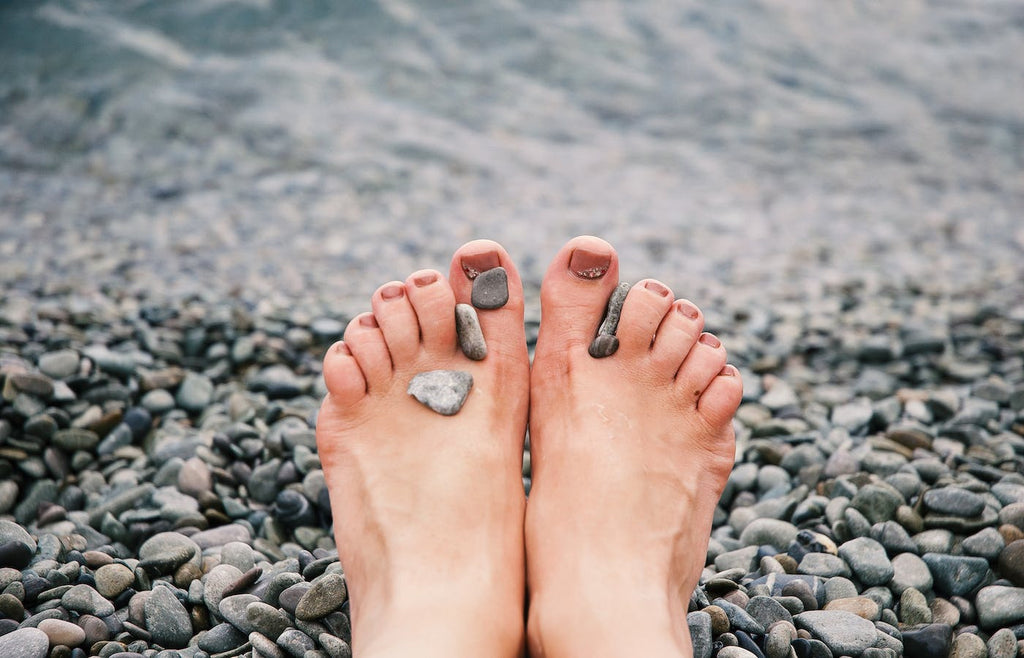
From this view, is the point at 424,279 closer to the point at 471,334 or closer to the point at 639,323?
the point at 471,334

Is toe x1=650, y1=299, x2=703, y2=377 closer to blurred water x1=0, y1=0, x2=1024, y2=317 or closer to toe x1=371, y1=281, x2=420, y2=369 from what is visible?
toe x1=371, y1=281, x2=420, y2=369

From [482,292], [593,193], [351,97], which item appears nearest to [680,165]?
[593,193]

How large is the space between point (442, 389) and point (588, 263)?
50 cm

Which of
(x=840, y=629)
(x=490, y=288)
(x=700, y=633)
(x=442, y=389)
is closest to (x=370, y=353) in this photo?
(x=442, y=389)

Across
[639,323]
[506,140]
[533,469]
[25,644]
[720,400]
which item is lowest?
[506,140]

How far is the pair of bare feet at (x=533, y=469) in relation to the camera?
1581mm

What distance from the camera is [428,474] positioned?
1.86 metres

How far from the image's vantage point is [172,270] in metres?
4.12

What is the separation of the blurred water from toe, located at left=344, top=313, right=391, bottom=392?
1594 mm

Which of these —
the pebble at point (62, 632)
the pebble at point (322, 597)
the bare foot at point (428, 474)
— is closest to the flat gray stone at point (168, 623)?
the pebble at point (62, 632)

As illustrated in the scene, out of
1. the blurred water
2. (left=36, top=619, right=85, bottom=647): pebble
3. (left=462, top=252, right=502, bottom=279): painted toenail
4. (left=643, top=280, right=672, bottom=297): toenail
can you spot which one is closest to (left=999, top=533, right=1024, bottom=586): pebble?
(left=643, top=280, right=672, bottom=297): toenail

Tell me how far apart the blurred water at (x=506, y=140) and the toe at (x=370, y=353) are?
5.23 ft

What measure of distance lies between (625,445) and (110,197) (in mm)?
4530

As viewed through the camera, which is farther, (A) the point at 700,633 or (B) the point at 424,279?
(B) the point at 424,279
